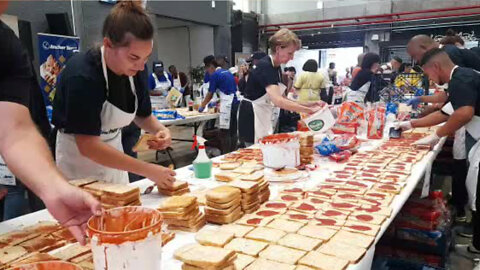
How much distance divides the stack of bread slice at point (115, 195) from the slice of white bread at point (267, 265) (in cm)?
66

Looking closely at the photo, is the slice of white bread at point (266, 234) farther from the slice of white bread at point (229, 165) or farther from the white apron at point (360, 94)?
the white apron at point (360, 94)

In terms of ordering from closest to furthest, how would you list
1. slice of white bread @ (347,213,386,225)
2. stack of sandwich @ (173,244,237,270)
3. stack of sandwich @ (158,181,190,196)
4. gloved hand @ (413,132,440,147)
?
stack of sandwich @ (173,244,237,270)
slice of white bread @ (347,213,386,225)
stack of sandwich @ (158,181,190,196)
gloved hand @ (413,132,440,147)

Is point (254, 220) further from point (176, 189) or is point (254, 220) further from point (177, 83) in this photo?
point (177, 83)

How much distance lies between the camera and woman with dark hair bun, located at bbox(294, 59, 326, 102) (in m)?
7.48

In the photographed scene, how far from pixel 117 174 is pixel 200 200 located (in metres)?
0.62

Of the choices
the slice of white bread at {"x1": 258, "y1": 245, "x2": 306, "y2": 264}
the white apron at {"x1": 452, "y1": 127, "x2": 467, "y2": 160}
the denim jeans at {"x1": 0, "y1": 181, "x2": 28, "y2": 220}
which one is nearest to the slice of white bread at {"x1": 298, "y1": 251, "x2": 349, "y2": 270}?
the slice of white bread at {"x1": 258, "y1": 245, "x2": 306, "y2": 264}

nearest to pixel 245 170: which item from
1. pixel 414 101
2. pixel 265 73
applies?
pixel 265 73

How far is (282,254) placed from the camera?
1269mm

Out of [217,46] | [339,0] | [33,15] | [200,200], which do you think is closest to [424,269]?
[200,200]

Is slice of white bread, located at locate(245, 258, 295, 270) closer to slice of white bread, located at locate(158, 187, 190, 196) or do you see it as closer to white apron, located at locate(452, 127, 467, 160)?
slice of white bread, located at locate(158, 187, 190, 196)

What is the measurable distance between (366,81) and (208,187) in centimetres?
443

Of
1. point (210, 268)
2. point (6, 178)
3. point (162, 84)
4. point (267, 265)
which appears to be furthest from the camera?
point (162, 84)

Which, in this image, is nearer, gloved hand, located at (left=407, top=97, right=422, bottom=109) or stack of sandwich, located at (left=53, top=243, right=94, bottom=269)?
stack of sandwich, located at (left=53, top=243, right=94, bottom=269)

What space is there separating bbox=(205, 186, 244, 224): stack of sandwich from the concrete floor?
2.21m
